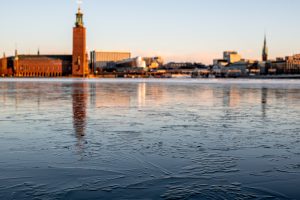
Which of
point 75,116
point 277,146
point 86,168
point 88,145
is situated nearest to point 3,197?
point 86,168

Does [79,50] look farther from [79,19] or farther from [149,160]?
[149,160]

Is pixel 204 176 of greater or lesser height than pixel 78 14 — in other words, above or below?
below

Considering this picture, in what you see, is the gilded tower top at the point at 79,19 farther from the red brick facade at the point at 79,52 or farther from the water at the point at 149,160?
the water at the point at 149,160

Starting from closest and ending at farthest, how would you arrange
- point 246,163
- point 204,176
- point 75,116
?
point 204,176 → point 246,163 → point 75,116

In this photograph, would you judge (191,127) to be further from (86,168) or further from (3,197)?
(3,197)

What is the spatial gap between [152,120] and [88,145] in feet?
15.1

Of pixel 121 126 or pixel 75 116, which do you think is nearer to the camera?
pixel 121 126

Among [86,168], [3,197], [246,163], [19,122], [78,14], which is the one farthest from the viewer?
[78,14]

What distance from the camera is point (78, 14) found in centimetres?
19388

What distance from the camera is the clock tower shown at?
7426 inches

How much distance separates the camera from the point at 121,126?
1138 centimetres

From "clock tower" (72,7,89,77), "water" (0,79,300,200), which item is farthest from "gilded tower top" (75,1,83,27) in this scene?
"water" (0,79,300,200)

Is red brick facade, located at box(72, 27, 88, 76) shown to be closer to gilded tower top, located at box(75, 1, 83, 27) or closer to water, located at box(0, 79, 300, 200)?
gilded tower top, located at box(75, 1, 83, 27)

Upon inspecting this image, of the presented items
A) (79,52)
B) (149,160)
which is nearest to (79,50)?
(79,52)
